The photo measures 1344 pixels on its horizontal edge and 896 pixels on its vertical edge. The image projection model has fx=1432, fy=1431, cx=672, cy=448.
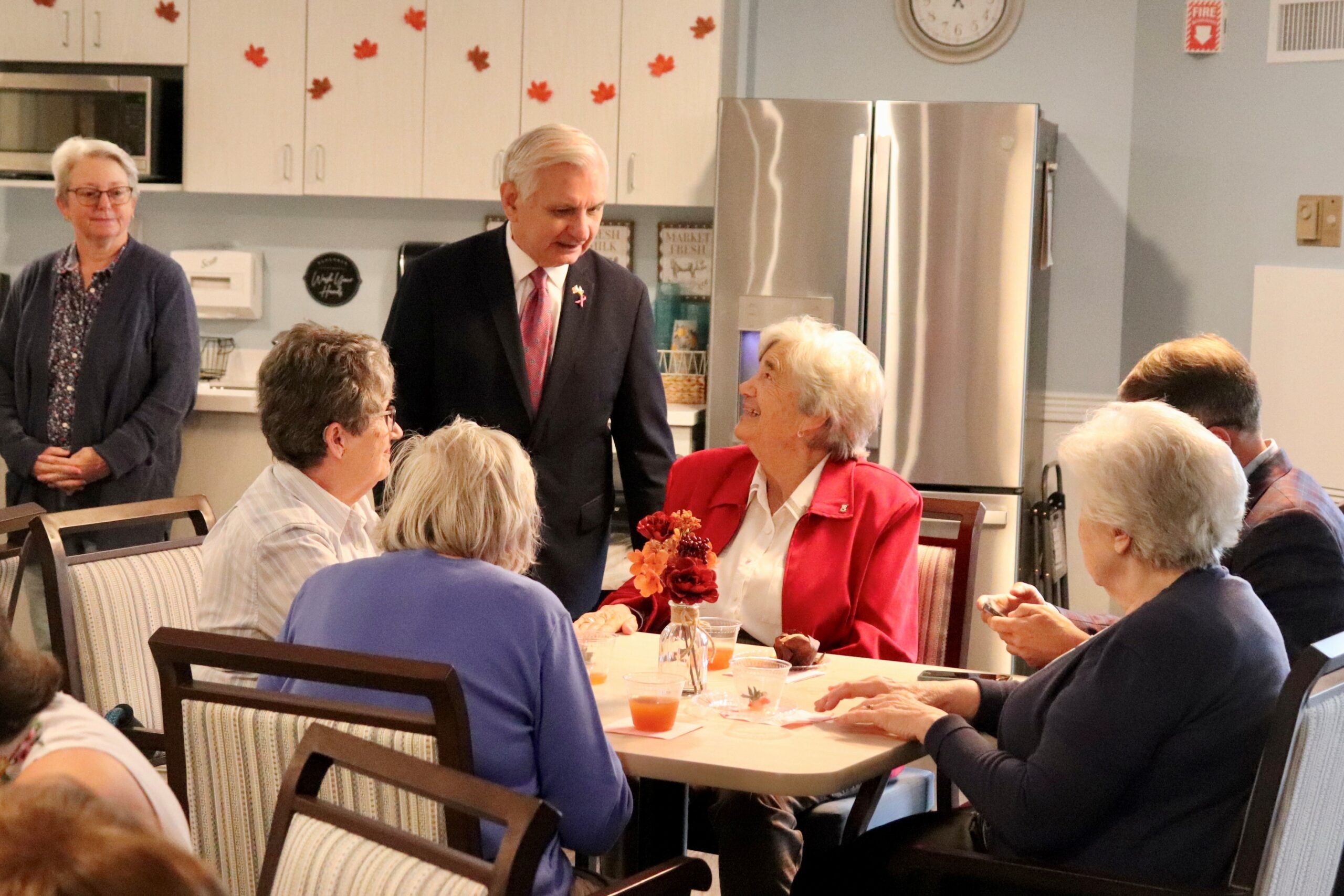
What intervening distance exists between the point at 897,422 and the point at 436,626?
2863 mm

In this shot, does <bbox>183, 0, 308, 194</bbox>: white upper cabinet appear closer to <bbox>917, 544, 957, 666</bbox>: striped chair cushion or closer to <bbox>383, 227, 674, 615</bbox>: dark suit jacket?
<bbox>383, 227, 674, 615</bbox>: dark suit jacket

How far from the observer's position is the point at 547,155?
2.83m

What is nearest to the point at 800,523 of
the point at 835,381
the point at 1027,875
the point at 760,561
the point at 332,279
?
the point at 760,561

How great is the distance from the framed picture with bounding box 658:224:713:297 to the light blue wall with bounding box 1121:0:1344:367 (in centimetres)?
142

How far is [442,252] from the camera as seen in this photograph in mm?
2965

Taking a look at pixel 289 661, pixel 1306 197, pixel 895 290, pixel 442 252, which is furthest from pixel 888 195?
pixel 289 661

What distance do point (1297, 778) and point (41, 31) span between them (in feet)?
15.4

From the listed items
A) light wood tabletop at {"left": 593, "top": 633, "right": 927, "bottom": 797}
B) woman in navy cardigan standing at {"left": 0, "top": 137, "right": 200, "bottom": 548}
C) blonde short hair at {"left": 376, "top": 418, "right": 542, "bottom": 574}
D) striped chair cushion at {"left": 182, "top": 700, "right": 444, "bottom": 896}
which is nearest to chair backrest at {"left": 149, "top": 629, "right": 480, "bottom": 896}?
striped chair cushion at {"left": 182, "top": 700, "right": 444, "bottom": 896}

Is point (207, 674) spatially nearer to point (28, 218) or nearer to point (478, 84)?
point (478, 84)

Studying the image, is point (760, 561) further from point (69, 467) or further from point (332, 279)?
point (332, 279)

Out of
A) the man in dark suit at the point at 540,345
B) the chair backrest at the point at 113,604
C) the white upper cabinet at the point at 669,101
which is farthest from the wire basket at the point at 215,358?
the chair backrest at the point at 113,604

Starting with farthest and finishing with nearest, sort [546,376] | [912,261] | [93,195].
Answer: [912,261]
[93,195]
[546,376]

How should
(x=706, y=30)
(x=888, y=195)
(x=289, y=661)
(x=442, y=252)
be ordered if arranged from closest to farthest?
(x=289, y=661)
(x=442, y=252)
(x=888, y=195)
(x=706, y=30)

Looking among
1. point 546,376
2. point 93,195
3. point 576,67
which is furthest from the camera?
point 576,67
